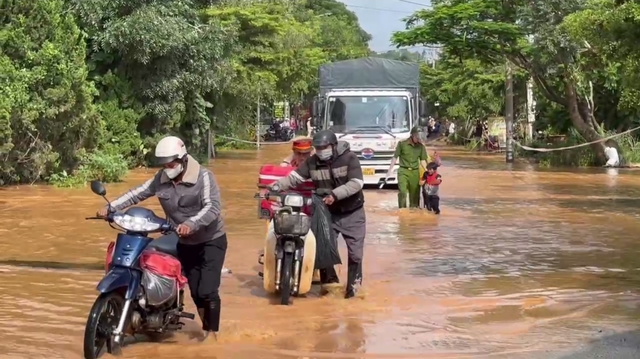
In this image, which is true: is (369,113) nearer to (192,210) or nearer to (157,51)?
(157,51)

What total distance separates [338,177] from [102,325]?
2.89 meters

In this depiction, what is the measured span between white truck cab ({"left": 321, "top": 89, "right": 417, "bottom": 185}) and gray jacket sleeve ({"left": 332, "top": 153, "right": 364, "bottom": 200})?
1231cm

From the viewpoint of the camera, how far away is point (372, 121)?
2109 cm

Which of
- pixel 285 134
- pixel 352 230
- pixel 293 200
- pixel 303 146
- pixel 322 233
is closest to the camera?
pixel 293 200

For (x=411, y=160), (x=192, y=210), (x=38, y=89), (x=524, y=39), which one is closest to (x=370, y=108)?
(x=411, y=160)

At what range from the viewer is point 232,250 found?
11734 mm

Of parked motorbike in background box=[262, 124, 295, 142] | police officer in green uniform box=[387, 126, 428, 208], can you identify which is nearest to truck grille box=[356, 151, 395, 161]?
police officer in green uniform box=[387, 126, 428, 208]

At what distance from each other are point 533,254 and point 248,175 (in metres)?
15.2

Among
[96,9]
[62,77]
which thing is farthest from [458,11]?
[62,77]

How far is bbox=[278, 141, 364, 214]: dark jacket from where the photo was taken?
817 centimetres

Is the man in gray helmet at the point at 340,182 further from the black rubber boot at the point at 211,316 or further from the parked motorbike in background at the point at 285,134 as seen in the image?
the parked motorbike in background at the point at 285,134

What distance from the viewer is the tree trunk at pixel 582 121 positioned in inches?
1200

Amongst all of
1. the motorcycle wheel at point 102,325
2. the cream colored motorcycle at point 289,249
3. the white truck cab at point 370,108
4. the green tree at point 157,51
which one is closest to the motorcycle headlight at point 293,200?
the cream colored motorcycle at point 289,249

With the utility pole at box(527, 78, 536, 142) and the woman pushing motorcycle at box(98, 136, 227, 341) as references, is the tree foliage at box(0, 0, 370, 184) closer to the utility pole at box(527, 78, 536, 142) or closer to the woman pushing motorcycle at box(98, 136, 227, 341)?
the utility pole at box(527, 78, 536, 142)
